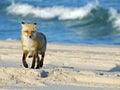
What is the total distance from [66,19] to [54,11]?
225cm

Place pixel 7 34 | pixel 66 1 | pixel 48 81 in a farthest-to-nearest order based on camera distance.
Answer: pixel 66 1
pixel 7 34
pixel 48 81

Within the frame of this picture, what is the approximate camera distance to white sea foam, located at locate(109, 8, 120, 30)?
21503mm

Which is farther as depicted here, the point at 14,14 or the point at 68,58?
the point at 14,14

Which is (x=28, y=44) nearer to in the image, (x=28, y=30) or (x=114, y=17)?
(x=28, y=30)

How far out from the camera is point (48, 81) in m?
7.63

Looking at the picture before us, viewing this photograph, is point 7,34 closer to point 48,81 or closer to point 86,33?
point 86,33

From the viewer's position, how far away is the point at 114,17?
22.5m

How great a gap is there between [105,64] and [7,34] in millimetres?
8563

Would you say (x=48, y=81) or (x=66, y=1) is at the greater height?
(x=66, y=1)

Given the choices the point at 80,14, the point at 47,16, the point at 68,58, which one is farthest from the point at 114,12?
the point at 68,58

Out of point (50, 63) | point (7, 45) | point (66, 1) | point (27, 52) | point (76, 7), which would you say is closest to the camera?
point (27, 52)

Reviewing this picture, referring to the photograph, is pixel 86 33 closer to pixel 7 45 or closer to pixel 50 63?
pixel 7 45

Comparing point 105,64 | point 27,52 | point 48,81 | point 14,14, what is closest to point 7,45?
point 105,64

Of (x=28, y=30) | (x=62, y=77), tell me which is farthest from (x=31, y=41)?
(x=62, y=77)
